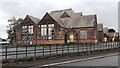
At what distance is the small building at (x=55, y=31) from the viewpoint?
65.2m

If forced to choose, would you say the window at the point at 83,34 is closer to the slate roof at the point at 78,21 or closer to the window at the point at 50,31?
the slate roof at the point at 78,21

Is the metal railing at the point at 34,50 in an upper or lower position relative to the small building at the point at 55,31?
lower

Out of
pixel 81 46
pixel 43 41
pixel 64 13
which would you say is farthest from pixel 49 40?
pixel 81 46

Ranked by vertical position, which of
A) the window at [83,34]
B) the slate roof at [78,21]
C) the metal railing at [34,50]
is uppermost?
the slate roof at [78,21]

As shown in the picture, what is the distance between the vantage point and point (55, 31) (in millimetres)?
65188

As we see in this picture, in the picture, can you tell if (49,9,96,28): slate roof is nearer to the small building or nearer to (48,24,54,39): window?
the small building

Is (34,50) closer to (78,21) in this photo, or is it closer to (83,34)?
(83,34)

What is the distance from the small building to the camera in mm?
65250

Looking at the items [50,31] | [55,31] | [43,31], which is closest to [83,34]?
[55,31]

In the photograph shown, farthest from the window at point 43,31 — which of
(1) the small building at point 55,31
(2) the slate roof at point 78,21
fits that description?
(2) the slate roof at point 78,21

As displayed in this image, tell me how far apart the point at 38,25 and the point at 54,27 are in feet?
16.2

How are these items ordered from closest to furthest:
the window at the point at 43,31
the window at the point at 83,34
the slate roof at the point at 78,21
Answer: the window at the point at 43,31, the slate roof at the point at 78,21, the window at the point at 83,34

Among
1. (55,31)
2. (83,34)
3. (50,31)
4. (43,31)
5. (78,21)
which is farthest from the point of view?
(78,21)

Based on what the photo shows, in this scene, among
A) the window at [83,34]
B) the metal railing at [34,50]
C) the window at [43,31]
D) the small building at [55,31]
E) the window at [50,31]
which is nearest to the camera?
the metal railing at [34,50]
